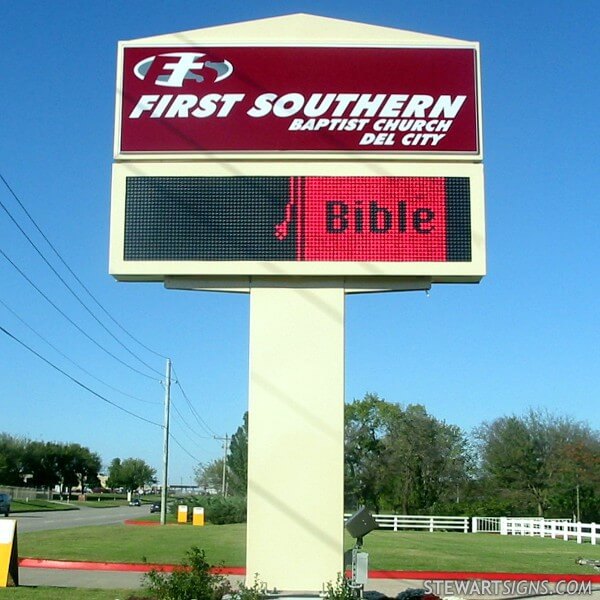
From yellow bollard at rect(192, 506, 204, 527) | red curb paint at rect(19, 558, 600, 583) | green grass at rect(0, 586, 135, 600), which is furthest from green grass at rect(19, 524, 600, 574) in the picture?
yellow bollard at rect(192, 506, 204, 527)

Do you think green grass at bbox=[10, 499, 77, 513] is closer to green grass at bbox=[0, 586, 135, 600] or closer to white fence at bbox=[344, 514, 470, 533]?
white fence at bbox=[344, 514, 470, 533]

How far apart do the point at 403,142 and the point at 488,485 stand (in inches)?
2276

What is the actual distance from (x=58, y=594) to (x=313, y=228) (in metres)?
7.42

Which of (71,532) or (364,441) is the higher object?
(364,441)

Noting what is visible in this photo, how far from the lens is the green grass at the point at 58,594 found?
14.1 m

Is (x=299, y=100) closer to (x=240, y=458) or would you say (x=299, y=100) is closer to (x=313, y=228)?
(x=313, y=228)

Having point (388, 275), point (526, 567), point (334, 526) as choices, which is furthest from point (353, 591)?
point (526, 567)

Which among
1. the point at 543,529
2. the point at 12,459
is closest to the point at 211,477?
the point at 12,459

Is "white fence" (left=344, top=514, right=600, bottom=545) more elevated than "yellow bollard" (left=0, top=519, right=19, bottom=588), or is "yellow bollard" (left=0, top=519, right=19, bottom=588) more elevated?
"yellow bollard" (left=0, top=519, right=19, bottom=588)

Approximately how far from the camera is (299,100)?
539 inches

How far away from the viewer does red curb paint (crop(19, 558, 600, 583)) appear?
18766mm

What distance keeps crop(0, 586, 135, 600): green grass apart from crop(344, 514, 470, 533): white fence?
32.1 metres

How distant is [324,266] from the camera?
43.2 ft

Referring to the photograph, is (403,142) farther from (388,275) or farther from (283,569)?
(283,569)
